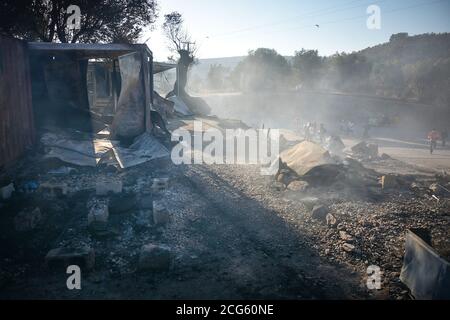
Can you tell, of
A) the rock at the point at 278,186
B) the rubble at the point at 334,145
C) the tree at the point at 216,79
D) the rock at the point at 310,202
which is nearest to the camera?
the rock at the point at 310,202

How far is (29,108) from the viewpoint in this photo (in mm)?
8234

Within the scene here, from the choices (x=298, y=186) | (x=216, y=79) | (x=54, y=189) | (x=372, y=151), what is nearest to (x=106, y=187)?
(x=54, y=189)

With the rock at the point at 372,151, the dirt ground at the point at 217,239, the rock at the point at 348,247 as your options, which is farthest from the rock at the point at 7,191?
the rock at the point at 372,151

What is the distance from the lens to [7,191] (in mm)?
5652

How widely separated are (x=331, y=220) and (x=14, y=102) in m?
7.40

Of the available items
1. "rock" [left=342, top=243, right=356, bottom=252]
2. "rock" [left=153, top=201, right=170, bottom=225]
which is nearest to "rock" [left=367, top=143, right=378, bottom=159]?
"rock" [left=342, top=243, right=356, bottom=252]

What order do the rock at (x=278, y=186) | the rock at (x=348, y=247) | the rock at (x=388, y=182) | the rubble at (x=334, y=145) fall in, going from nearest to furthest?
the rock at (x=348, y=247)
the rock at (x=278, y=186)
the rock at (x=388, y=182)
the rubble at (x=334, y=145)

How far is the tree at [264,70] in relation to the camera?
36.8m

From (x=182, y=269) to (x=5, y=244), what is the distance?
2557 millimetres

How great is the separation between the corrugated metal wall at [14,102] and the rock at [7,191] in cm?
113

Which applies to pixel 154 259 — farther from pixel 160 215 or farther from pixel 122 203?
pixel 122 203

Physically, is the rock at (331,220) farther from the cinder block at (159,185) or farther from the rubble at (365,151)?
the rubble at (365,151)

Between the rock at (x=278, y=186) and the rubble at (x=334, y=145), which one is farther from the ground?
the rubble at (x=334, y=145)

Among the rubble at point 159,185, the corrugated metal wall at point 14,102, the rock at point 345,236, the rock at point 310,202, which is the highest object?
the corrugated metal wall at point 14,102
